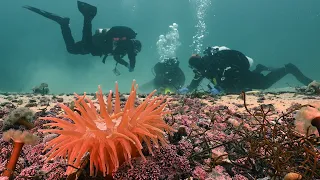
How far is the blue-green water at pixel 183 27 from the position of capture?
108m

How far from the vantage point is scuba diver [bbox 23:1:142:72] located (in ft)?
42.9

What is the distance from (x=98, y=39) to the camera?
14.0m

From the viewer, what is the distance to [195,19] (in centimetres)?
12444

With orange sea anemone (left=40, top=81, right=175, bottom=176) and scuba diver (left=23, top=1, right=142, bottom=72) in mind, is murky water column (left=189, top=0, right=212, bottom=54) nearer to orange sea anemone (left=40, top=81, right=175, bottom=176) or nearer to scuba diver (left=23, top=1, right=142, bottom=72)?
scuba diver (left=23, top=1, right=142, bottom=72)

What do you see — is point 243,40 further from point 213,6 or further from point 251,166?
point 251,166

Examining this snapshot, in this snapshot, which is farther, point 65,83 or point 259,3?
point 259,3

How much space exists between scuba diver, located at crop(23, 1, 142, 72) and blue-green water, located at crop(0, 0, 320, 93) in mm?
79141

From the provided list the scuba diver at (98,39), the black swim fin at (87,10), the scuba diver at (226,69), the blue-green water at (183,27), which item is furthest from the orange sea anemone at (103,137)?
the blue-green water at (183,27)

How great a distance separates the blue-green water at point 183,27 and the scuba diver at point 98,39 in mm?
79141

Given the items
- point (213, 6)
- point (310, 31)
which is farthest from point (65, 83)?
point (310, 31)

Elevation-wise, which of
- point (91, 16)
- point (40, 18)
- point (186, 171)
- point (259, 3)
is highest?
point (259, 3)

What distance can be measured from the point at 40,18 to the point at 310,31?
142013 millimetres

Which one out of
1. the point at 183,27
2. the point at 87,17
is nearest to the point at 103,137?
the point at 87,17

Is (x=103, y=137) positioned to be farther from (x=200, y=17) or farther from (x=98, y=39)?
(x=200, y=17)
